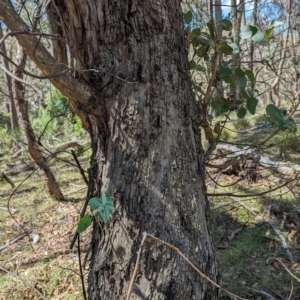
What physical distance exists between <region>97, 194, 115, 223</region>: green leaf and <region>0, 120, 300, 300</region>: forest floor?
403mm

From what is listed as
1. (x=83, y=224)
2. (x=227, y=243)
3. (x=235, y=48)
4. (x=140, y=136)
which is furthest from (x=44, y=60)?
(x=227, y=243)

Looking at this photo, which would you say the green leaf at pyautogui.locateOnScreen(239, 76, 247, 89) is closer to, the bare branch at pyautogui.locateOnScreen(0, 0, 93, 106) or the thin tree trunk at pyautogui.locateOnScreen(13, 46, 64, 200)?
the bare branch at pyautogui.locateOnScreen(0, 0, 93, 106)

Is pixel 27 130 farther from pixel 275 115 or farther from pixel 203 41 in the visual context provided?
pixel 275 115

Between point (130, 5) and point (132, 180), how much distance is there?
45 cm

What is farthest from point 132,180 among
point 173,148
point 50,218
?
point 50,218

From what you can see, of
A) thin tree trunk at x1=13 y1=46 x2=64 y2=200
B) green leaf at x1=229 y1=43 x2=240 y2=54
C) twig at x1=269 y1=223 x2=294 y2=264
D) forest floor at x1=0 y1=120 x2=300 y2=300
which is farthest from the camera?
thin tree trunk at x1=13 y1=46 x2=64 y2=200

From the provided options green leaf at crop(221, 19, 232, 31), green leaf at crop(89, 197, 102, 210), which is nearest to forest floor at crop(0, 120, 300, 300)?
green leaf at crop(89, 197, 102, 210)

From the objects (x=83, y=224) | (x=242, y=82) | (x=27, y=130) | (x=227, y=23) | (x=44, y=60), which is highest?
(x=227, y=23)

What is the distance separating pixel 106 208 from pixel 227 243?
4.28 ft

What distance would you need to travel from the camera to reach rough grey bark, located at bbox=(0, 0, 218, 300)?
0.76 metres

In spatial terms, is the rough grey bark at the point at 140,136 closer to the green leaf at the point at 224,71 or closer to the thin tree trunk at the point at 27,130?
the green leaf at the point at 224,71

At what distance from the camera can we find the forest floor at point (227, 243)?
4.83 ft

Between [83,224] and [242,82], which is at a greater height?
[242,82]

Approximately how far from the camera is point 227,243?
1806mm
